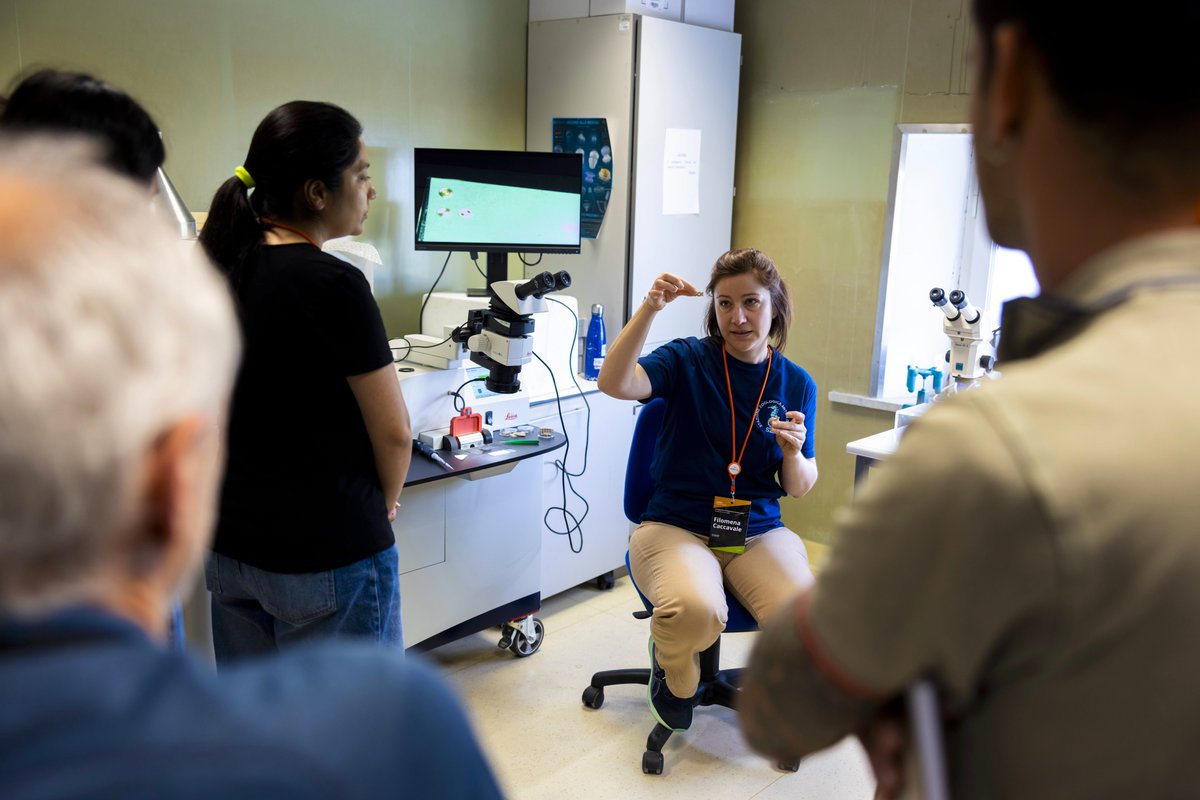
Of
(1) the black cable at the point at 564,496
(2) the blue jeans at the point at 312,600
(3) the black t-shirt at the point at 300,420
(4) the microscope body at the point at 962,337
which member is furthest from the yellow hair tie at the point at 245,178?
(4) the microscope body at the point at 962,337

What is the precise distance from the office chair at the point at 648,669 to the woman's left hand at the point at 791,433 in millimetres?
351

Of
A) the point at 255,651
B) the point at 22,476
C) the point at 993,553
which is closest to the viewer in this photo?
the point at 22,476

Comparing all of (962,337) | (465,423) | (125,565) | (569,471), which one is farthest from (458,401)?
(125,565)

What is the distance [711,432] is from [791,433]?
0.71 ft

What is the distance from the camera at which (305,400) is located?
166 centimetres

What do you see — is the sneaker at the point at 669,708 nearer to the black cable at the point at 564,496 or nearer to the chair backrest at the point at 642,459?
the chair backrest at the point at 642,459

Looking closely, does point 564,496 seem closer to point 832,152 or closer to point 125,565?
point 832,152

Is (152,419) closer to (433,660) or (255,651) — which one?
(255,651)

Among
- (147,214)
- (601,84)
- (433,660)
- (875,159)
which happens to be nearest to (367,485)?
(147,214)

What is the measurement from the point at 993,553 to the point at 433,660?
281 centimetres

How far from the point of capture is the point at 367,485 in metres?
1.76

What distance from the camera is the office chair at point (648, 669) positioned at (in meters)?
2.57

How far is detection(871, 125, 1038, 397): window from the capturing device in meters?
3.67

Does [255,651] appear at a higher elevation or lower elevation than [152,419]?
lower
